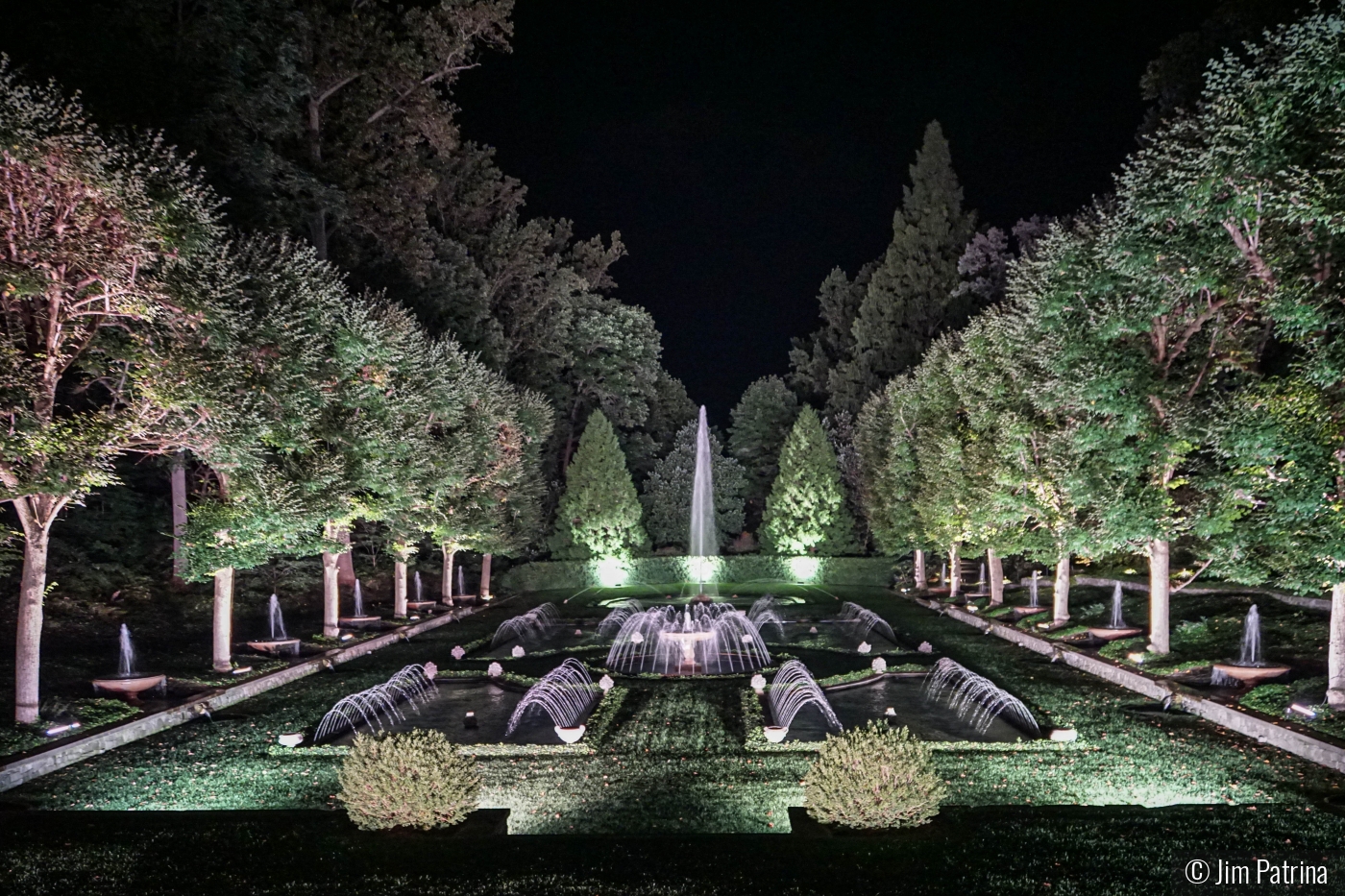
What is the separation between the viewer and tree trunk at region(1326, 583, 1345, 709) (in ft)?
38.7

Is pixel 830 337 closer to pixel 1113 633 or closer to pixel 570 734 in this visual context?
pixel 1113 633

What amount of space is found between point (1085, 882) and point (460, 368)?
85.0ft

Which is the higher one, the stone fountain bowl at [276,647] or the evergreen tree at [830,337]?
the evergreen tree at [830,337]

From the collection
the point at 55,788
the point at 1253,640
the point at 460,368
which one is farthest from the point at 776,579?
the point at 55,788

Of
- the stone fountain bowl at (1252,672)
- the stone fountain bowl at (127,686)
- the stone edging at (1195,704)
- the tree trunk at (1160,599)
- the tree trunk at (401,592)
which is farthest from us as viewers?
the tree trunk at (401,592)

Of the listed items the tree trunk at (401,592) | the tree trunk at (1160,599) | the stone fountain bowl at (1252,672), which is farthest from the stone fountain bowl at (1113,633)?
the tree trunk at (401,592)

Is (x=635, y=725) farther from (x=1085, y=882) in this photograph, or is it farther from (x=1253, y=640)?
(x=1253, y=640)

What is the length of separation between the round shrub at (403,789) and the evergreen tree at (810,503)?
38.9 meters

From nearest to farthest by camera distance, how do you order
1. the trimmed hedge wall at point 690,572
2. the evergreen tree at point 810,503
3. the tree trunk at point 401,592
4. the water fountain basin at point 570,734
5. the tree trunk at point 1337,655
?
the tree trunk at point 1337,655, the water fountain basin at point 570,734, the tree trunk at point 401,592, the trimmed hedge wall at point 690,572, the evergreen tree at point 810,503

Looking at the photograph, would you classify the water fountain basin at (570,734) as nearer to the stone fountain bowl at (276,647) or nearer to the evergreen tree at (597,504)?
the stone fountain bowl at (276,647)

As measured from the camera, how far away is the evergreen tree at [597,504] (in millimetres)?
44188

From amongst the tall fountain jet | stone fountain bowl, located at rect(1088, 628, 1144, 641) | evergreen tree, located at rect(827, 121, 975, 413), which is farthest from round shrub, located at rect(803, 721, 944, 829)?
evergreen tree, located at rect(827, 121, 975, 413)

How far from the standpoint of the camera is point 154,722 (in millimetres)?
13102

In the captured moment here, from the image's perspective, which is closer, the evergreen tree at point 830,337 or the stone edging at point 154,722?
the stone edging at point 154,722
